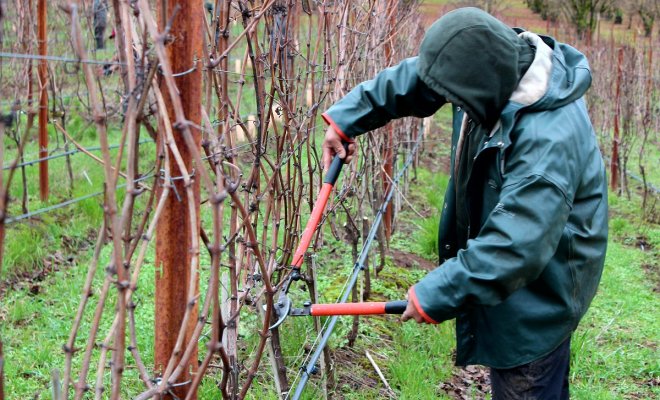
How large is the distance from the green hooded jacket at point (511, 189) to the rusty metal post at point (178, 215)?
0.77 m

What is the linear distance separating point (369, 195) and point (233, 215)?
10.7 feet

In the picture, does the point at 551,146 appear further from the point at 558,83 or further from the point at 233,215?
the point at 233,215

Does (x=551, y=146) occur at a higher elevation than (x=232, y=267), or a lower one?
higher

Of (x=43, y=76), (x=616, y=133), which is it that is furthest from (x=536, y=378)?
(x=616, y=133)

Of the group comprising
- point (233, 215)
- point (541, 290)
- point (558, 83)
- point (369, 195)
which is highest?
point (558, 83)

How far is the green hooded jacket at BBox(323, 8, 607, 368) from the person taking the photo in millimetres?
2293

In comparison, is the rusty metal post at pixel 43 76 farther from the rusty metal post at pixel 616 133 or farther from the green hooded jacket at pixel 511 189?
the rusty metal post at pixel 616 133

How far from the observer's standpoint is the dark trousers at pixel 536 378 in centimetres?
277

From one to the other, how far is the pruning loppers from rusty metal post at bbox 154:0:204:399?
0.43 metres

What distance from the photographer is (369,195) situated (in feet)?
19.5

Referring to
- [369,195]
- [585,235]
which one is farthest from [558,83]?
[369,195]

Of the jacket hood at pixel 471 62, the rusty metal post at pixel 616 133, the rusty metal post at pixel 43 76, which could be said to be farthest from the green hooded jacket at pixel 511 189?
the rusty metal post at pixel 616 133

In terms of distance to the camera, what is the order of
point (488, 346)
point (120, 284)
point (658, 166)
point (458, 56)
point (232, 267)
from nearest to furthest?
1. point (120, 284)
2. point (458, 56)
3. point (232, 267)
4. point (488, 346)
5. point (658, 166)

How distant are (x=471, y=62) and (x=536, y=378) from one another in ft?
4.05
